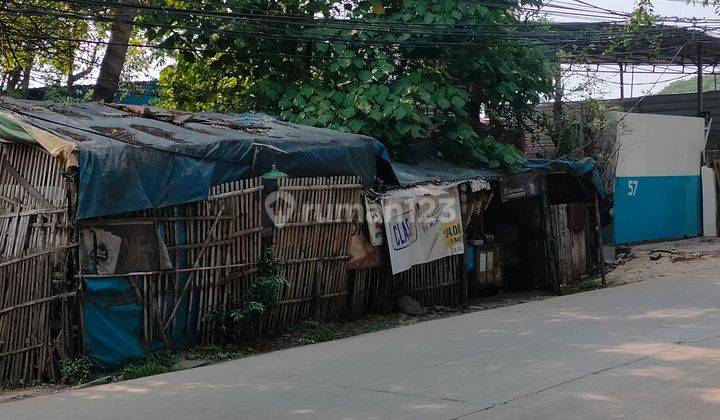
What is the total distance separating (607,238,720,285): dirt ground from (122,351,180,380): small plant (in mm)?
10538

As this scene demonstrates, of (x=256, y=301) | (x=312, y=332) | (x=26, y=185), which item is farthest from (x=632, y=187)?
(x=26, y=185)

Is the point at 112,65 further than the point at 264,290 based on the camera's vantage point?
Yes

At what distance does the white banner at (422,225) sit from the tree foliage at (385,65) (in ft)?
4.13

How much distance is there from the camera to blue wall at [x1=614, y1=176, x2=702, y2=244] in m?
20.8

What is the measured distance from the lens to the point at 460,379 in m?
7.70

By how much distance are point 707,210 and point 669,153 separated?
2.68 m

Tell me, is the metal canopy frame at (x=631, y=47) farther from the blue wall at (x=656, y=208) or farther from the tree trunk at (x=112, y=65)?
the tree trunk at (x=112, y=65)

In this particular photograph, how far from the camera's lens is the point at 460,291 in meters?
13.6

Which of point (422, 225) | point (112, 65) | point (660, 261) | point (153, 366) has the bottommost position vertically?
point (153, 366)

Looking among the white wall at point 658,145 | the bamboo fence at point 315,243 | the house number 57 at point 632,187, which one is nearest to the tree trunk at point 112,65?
the bamboo fence at point 315,243

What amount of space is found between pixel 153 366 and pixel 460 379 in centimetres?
336

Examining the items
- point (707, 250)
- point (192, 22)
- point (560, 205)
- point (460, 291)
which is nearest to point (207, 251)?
point (460, 291)

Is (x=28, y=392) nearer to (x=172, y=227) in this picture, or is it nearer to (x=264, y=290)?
(x=172, y=227)

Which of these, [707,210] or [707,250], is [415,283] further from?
[707,210]
